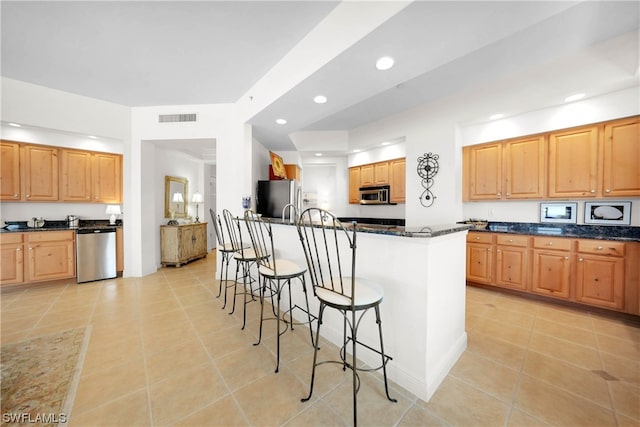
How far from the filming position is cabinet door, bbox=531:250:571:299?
2889 mm

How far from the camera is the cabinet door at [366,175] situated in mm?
5424

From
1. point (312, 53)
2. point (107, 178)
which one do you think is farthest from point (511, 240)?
point (107, 178)

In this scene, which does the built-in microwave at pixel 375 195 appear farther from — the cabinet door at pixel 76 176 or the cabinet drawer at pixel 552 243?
the cabinet door at pixel 76 176

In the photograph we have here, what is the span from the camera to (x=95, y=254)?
3861mm

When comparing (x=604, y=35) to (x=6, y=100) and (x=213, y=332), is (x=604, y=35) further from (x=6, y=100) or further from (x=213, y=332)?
(x=6, y=100)

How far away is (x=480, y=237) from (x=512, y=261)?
1.61ft

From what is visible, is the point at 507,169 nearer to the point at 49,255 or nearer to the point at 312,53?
the point at 312,53

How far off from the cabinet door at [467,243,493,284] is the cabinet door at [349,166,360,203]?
2681 millimetres

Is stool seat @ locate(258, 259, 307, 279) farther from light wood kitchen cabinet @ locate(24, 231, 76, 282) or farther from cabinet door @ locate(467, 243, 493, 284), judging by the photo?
light wood kitchen cabinet @ locate(24, 231, 76, 282)

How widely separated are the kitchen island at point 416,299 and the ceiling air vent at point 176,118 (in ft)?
12.7

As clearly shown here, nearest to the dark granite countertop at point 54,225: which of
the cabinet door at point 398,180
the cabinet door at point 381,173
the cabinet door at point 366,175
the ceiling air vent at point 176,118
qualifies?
the ceiling air vent at point 176,118

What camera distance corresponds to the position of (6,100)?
3234 mm

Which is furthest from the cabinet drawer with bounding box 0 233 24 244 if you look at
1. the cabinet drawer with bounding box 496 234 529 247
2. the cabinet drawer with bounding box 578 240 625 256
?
the cabinet drawer with bounding box 578 240 625 256

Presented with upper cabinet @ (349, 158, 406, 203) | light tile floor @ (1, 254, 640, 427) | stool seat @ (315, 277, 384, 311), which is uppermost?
upper cabinet @ (349, 158, 406, 203)
